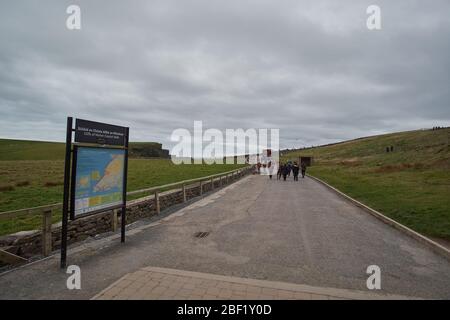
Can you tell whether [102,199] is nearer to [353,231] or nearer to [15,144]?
[353,231]

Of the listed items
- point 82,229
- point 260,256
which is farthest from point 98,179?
point 260,256

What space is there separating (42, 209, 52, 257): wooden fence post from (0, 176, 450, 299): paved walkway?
309 mm

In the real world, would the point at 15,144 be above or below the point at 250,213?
above

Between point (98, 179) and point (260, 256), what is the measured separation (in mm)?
3581

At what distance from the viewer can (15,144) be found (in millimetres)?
133375

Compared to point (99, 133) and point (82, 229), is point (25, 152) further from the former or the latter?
point (99, 133)

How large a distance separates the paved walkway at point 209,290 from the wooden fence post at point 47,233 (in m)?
2.08

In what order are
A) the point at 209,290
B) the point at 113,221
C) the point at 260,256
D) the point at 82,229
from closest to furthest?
the point at 209,290 → the point at 260,256 → the point at 82,229 → the point at 113,221

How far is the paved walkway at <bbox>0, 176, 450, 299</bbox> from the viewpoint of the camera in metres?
4.31

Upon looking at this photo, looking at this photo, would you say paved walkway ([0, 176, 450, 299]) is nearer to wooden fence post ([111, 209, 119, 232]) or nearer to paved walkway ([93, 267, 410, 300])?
paved walkway ([93, 267, 410, 300])

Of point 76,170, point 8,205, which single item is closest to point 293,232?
point 76,170

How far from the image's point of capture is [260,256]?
18.3 feet

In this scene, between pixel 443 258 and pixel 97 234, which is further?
pixel 97 234
